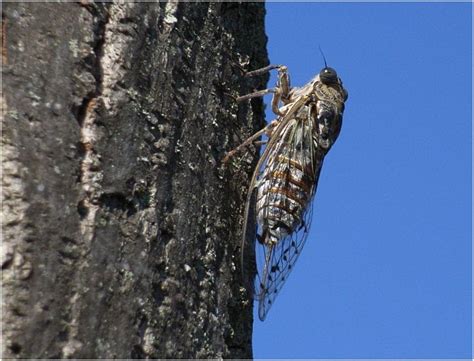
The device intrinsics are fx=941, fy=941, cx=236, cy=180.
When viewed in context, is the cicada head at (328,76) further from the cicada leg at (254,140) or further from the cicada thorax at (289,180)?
the cicada leg at (254,140)

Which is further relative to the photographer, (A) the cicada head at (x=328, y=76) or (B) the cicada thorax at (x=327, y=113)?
(A) the cicada head at (x=328, y=76)

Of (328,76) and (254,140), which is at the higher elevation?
(328,76)

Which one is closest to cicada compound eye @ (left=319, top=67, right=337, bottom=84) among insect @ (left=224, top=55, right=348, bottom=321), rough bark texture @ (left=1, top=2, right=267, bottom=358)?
insect @ (left=224, top=55, right=348, bottom=321)

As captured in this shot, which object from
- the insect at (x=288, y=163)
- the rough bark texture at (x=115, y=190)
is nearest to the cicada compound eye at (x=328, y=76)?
the insect at (x=288, y=163)

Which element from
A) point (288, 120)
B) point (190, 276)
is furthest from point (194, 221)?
point (288, 120)

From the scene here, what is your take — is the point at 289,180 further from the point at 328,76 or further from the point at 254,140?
the point at 328,76

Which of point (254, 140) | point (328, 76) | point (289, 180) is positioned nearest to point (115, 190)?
point (254, 140)

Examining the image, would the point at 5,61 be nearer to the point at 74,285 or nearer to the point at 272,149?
the point at 74,285
